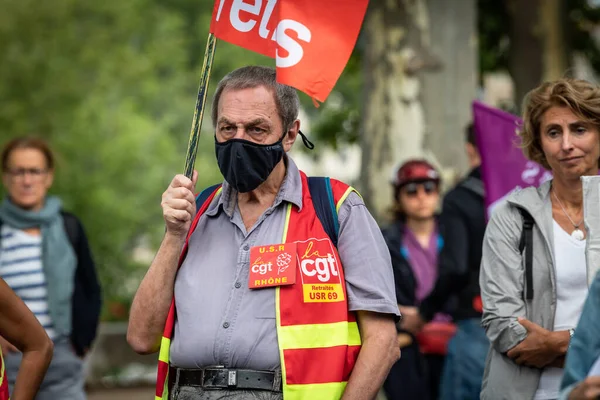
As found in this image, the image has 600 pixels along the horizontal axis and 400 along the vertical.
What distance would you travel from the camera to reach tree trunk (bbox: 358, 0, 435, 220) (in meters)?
9.85

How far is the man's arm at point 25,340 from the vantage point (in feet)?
13.9

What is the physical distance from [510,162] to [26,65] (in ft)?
51.3

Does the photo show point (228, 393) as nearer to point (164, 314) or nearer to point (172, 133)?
point (164, 314)

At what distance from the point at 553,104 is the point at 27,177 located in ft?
12.3

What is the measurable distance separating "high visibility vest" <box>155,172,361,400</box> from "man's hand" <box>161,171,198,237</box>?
1.19ft

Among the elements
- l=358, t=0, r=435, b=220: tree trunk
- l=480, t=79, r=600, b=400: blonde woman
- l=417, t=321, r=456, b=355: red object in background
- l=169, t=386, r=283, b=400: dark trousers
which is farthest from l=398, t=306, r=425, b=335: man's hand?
l=169, t=386, r=283, b=400: dark trousers

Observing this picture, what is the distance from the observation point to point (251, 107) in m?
4.51

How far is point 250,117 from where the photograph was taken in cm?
450

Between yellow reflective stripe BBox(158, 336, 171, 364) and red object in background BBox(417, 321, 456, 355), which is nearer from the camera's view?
yellow reflective stripe BBox(158, 336, 171, 364)

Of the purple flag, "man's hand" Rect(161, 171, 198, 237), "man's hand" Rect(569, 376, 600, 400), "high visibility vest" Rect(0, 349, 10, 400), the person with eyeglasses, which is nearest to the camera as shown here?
"man's hand" Rect(569, 376, 600, 400)

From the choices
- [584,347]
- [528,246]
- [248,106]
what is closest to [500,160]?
[528,246]

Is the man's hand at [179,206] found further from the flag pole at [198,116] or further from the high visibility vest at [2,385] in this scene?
the high visibility vest at [2,385]

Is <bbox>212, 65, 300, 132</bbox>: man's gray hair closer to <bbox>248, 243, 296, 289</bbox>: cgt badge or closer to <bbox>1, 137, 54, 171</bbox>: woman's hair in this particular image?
<bbox>248, 243, 296, 289</bbox>: cgt badge

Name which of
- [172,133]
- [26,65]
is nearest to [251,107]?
[26,65]
